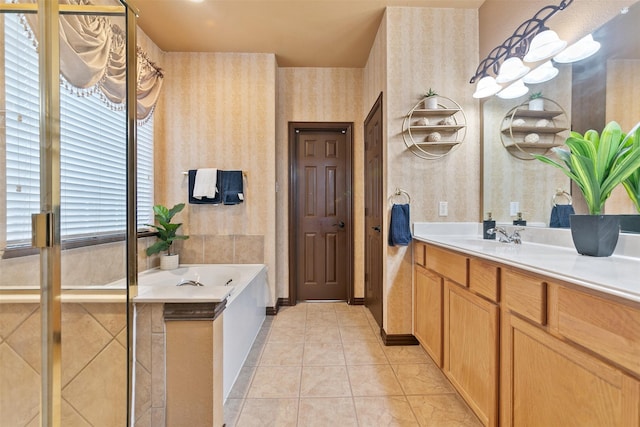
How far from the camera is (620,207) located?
120cm

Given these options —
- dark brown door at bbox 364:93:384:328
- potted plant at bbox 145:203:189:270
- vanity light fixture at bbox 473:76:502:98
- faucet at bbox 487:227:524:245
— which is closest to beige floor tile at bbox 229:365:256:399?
dark brown door at bbox 364:93:384:328

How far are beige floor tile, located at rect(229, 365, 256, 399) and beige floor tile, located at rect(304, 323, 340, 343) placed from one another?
0.57m

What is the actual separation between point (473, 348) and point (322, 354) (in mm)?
1101

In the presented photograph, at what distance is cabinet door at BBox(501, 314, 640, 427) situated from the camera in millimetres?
703

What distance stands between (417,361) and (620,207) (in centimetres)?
147

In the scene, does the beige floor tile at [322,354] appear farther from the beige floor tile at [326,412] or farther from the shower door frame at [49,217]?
the shower door frame at [49,217]

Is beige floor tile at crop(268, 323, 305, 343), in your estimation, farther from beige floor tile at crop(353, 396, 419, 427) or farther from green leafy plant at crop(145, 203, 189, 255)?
green leafy plant at crop(145, 203, 189, 255)

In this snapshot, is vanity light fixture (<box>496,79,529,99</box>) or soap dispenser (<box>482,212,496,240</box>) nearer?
vanity light fixture (<box>496,79,529,99</box>)

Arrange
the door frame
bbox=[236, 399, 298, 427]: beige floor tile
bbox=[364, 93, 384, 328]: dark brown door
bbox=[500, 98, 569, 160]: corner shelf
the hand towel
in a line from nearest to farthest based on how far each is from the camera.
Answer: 1. bbox=[236, 399, 298, 427]: beige floor tile
2. bbox=[500, 98, 569, 160]: corner shelf
3. bbox=[364, 93, 384, 328]: dark brown door
4. the hand towel
5. the door frame

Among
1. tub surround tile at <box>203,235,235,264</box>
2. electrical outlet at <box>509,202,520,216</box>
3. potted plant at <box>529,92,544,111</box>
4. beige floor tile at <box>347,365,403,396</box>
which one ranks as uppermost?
potted plant at <box>529,92,544,111</box>

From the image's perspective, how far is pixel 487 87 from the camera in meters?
1.97

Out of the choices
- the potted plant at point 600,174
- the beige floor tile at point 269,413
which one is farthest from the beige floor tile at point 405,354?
the potted plant at point 600,174

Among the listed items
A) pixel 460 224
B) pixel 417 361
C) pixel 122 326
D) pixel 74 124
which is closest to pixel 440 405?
pixel 417 361

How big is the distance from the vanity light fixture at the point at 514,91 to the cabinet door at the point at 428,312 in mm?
1318
